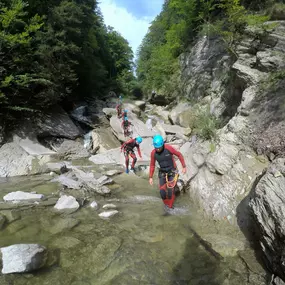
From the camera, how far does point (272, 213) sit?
3551 millimetres

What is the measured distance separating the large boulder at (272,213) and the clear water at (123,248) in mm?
544

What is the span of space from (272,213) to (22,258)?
13.5 ft

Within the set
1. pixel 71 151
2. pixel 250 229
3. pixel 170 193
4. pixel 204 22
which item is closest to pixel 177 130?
pixel 71 151

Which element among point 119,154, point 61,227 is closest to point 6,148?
point 119,154

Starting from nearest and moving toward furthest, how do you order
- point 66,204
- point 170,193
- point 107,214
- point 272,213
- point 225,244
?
point 272,213 < point 225,244 < point 107,214 < point 66,204 < point 170,193

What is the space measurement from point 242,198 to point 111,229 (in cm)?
328

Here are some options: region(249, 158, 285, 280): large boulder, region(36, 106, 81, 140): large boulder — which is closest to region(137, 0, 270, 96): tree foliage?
region(249, 158, 285, 280): large boulder

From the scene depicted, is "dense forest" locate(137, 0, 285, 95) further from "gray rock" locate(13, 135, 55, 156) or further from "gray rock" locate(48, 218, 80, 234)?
"gray rock" locate(13, 135, 55, 156)

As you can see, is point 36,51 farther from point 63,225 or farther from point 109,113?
point 63,225

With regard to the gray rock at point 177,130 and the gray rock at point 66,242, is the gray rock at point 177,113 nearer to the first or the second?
the gray rock at point 177,130

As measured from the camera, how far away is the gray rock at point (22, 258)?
362 cm

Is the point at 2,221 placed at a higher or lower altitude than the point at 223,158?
lower

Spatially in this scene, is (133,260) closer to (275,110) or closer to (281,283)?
(281,283)

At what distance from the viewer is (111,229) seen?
5.26 meters
